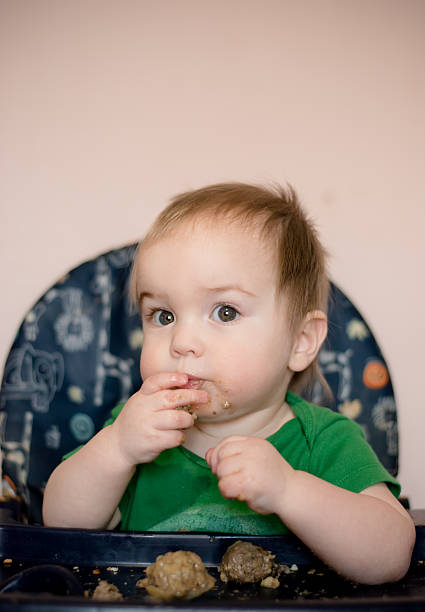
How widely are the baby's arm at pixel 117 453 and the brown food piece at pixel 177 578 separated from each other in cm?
20

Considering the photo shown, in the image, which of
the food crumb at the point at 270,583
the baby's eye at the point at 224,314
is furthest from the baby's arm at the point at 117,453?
the food crumb at the point at 270,583

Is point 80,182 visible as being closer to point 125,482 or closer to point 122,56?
point 122,56

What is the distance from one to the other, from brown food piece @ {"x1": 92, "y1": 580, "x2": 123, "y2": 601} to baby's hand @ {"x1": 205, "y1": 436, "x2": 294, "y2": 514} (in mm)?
168

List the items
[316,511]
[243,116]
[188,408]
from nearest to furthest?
[316,511]
[188,408]
[243,116]

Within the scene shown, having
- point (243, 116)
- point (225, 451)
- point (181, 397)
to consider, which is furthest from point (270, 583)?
point (243, 116)

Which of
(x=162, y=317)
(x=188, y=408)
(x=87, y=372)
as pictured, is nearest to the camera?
(x=188, y=408)

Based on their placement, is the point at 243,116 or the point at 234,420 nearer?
the point at 234,420

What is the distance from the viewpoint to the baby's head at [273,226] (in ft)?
3.36

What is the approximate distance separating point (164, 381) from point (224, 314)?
6.0 inches

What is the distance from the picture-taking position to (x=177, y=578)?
69 cm

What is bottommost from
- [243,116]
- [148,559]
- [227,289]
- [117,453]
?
[148,559]

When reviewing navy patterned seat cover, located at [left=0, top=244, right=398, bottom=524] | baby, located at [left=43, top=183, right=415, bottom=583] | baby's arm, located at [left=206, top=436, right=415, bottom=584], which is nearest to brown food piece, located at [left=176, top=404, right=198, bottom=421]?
baby, located at [left=43, top=183, right=415, bottom=583]

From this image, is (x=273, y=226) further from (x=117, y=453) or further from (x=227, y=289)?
(x=117, y=453)

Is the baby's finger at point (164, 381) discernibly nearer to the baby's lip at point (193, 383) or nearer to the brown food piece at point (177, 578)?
the baby's lip at point (193, 383)
